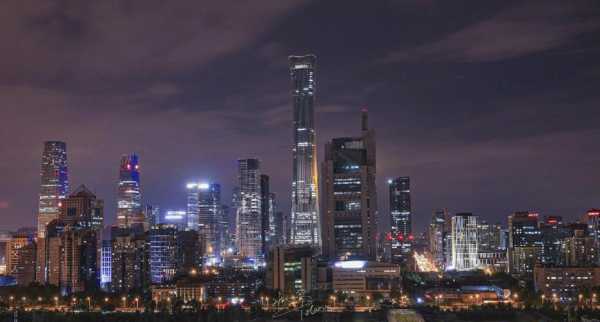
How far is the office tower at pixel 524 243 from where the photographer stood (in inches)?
4350

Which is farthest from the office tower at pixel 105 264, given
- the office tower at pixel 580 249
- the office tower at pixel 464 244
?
the office tower at pixel 464 244

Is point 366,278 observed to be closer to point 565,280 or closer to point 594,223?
point 565,280

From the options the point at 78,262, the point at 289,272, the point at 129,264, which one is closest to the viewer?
the point at 289,272

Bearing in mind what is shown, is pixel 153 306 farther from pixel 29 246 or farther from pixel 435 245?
pixel 435 245

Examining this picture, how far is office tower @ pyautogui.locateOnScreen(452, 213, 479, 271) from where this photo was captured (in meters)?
142

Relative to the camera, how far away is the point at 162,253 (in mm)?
100375

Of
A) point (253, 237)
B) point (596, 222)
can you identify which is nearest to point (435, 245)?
point (253, 237)

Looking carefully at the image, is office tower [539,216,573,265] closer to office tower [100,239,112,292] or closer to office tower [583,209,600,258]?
office tower [583,209,600,258]

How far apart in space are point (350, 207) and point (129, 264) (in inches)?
1111

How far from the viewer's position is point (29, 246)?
328ft

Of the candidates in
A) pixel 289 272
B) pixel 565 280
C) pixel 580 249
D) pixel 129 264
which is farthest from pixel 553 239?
pixel 129 264

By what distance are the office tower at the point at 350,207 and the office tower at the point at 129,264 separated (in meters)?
23.4

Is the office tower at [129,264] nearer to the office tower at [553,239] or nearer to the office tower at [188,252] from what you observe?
the office tower at [188,252]

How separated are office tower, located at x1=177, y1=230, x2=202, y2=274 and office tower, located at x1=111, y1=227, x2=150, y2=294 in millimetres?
9086
